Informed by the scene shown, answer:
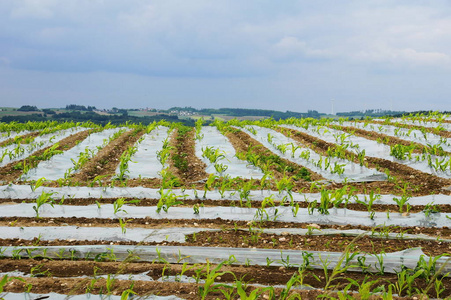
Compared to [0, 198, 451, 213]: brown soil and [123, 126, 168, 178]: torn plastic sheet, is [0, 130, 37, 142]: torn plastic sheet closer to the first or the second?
[123, 126, 168, 178]: torn plastic sheet

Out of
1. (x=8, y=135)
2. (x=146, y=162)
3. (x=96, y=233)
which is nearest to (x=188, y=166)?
(x=146, y=162)

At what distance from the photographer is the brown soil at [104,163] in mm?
6785

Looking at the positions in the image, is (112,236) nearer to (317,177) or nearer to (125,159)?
(125,159)

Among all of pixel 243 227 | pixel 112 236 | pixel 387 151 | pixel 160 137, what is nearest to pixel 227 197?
pixel 243 227

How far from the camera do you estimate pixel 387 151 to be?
8125 mm

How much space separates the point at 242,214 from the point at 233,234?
1.93 feet

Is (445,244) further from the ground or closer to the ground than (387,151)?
closer to the ground

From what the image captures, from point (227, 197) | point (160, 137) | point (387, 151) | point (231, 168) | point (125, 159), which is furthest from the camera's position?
point (160, 137)

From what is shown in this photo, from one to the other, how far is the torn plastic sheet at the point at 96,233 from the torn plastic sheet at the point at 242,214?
410 mm

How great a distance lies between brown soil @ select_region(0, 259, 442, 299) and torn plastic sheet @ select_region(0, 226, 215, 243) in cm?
58

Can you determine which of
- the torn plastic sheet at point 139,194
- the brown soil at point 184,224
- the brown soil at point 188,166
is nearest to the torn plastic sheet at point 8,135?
the brown soil at point 188,166

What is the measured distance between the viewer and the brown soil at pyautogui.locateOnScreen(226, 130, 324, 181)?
22.5 ft

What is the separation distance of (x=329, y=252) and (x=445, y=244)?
1.33m

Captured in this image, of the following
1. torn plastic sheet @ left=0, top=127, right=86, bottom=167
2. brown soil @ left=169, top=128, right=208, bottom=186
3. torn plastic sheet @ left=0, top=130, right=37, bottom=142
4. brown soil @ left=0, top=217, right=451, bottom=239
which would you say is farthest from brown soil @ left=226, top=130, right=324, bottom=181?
torn plastic sheet @ left=0, top=130, right=37, bottom=142
